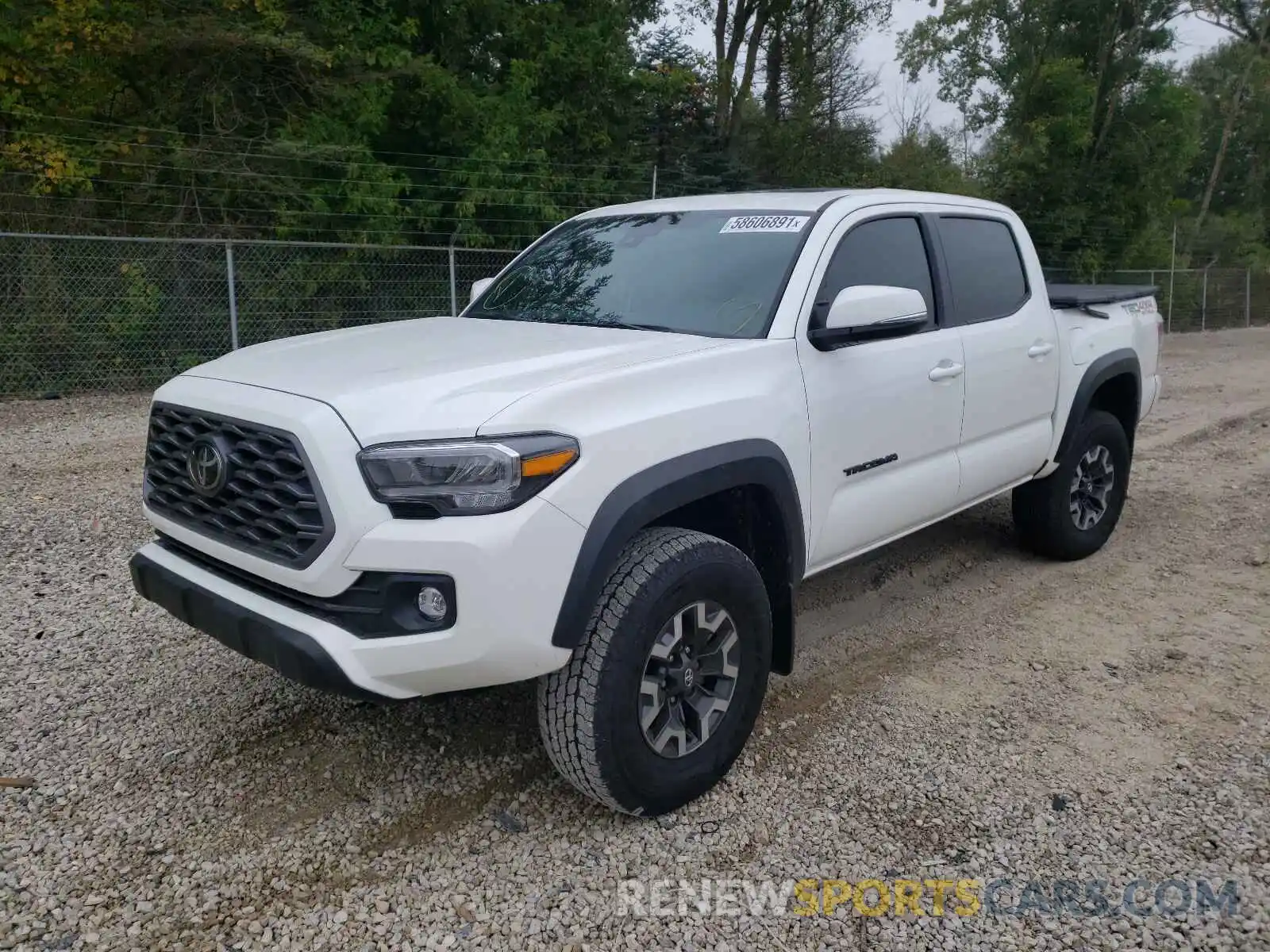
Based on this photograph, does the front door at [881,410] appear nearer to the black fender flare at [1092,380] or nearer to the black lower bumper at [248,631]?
the black fender flare at [1092,380]

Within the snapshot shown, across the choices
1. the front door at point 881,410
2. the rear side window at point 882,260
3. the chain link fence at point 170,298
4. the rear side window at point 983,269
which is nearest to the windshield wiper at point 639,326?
the front door at point 881,410

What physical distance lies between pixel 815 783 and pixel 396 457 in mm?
1714

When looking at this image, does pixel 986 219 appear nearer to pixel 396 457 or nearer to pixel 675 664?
pixel 675 664

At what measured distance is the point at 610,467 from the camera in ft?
8.68

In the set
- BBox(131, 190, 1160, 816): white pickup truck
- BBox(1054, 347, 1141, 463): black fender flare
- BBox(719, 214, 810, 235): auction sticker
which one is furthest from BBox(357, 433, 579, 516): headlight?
BBox(1054, 347, 1141, 463): black fender flare

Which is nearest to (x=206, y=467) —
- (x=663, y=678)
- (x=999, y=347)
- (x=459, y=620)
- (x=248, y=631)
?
(x=248, y=631)

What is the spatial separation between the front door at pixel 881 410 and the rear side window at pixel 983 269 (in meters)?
0.20

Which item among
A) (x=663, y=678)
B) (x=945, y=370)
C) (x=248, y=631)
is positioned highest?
(x=945, y=370)

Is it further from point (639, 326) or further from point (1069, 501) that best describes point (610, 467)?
point (1069, 501)

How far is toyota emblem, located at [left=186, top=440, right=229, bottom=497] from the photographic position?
8.98 ft

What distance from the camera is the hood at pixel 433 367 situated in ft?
8.32

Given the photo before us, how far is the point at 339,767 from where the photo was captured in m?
3.23

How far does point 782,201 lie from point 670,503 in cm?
174

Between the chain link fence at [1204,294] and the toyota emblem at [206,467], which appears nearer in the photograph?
the toyota emblem at [206,467]
